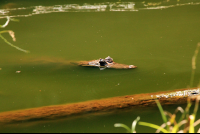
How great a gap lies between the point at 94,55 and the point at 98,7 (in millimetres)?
3747

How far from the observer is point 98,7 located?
8.34 metres

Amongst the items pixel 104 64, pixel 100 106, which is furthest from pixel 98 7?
pixel 100 106

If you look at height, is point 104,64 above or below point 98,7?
below

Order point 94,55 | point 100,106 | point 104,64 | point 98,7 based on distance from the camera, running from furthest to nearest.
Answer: point 98,7 → point 94,55 → point 104,64 → point 100,106

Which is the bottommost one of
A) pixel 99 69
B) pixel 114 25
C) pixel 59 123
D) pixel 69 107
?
pixel 59 123

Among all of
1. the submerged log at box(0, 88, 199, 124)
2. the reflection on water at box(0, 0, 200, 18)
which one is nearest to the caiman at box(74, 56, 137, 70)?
the submerged log at box(0, 88, 199, 124)

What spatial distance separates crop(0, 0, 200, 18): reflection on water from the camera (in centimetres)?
804

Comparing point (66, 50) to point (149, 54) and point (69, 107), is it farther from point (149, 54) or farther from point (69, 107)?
point (69, 107)

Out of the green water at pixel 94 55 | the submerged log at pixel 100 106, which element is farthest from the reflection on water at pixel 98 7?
the submerged log at pixel 100 106

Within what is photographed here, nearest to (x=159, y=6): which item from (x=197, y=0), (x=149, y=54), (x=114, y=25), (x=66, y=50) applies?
(x=197, y=0)

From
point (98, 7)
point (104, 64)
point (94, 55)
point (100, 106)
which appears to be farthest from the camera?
point (98, 7)

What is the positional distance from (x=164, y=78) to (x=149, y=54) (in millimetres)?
1017

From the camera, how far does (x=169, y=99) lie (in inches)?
124

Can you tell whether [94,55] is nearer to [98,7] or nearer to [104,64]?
[104,64]
